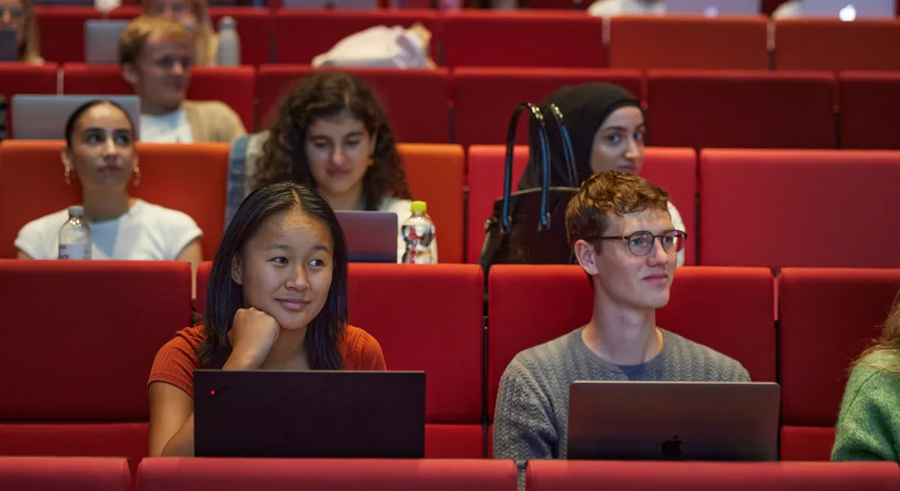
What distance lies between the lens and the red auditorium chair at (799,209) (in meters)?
1.34

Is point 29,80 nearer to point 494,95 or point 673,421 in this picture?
point 494,95

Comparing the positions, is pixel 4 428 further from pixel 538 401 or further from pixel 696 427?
pixel 696 427

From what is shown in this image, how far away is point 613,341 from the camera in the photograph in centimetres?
90

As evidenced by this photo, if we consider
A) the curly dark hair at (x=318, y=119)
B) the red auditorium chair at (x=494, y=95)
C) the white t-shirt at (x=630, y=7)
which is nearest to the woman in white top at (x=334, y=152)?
the curly dark hair at (x=318, y=119)

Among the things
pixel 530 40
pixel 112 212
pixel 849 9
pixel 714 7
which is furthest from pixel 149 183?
pixel 849 9

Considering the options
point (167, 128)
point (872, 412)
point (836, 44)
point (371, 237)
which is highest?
point (836, 44)

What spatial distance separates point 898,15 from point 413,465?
1966 mm

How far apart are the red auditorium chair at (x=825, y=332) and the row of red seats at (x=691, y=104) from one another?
656 millimetres

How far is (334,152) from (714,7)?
3.72ft

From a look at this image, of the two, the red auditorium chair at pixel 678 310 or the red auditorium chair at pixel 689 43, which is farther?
the red auditorium chair at pixel 689 43

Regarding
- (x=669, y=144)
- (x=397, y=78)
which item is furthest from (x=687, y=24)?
(x=397, y=78)

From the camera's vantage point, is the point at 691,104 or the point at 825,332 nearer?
the point at 825,332

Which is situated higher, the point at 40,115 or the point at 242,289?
the point at 40,115

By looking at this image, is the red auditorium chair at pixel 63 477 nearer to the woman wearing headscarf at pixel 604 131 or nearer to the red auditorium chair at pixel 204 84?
the woman wearing headscarf at pixel 604 131
